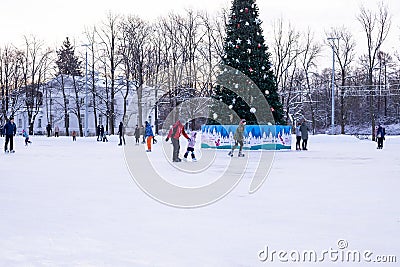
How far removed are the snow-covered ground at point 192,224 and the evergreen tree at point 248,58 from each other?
15378mm

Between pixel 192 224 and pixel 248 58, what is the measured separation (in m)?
20.4

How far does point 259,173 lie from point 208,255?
8.22 meters

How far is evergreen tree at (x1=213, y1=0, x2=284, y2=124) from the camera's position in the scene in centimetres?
2580

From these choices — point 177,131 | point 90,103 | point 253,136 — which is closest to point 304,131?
point 253,136

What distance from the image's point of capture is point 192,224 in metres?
6.24

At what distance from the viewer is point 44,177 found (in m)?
11.4

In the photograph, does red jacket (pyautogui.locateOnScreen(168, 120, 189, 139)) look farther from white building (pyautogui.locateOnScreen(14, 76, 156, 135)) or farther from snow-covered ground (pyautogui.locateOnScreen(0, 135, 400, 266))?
white building (pyautogui.locateOnScreen(14, 76, 156, 135))

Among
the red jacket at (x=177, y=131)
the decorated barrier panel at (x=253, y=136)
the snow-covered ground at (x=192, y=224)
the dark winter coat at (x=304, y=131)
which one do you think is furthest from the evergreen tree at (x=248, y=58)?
the snow-covered ground at (x=192, y=224)

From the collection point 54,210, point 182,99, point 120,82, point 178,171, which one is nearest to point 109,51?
point 120,82

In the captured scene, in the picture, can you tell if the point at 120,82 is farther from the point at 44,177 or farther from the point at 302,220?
the point at 302,220

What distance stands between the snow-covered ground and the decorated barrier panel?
44.6 ft

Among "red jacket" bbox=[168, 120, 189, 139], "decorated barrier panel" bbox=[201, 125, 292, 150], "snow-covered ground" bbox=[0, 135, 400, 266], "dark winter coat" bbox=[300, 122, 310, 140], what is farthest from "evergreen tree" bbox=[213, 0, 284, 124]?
"snow-covered ground" bbox=[0, 135, 400, 266]

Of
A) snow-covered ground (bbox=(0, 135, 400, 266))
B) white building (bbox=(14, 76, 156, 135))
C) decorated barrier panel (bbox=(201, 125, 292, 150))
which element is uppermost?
white building (bbox=(14, 76, 156, 135))

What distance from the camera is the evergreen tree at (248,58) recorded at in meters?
25.8
